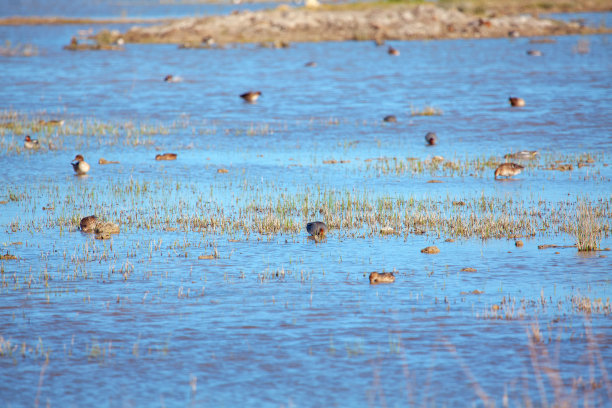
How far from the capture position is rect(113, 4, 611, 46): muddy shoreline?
6588 cm

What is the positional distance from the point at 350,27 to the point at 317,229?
57.8 meters

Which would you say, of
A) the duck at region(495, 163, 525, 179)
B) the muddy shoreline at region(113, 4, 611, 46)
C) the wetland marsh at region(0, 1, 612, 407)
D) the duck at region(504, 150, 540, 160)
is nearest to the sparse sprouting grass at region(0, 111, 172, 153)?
the wetland marsh at region(0, 1, 612, 407)

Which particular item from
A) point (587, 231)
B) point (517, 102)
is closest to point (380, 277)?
point (587, 231)

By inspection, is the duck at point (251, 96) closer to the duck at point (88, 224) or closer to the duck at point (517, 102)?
the duck at point (517, 102)

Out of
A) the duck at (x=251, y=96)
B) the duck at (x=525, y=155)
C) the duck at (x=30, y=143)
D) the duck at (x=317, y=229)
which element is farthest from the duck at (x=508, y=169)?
the duck at (x=251, y=96)

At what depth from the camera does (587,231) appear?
12875mm

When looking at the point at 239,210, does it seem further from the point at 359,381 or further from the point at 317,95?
the point at 317,95

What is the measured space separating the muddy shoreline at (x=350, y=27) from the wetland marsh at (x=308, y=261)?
1446 inches

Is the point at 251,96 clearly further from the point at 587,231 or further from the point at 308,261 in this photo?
the point at 587,231

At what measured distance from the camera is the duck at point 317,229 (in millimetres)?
13953

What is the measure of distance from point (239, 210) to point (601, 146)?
12.2m

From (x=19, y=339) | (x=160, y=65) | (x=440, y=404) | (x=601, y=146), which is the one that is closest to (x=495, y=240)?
(x=440, y=404)

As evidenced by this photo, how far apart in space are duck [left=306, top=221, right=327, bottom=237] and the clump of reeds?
4101 millimetres

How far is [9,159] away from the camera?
73.2ft
